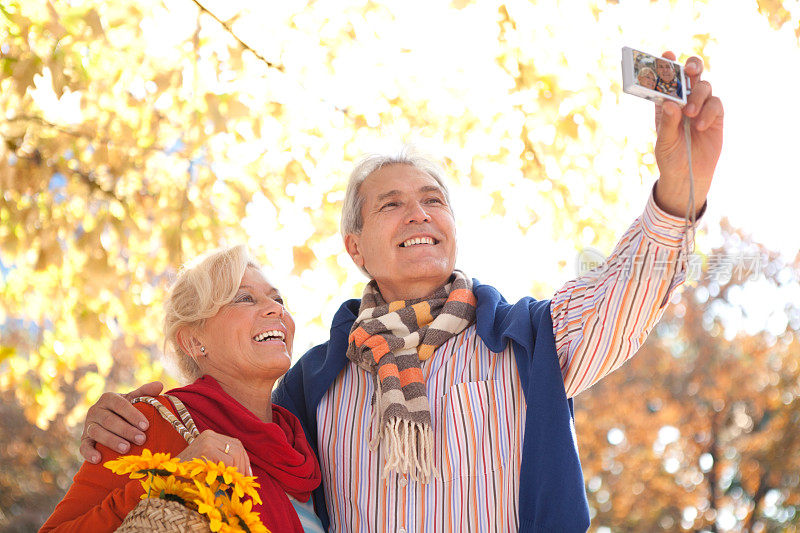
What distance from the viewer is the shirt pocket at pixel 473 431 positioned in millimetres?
2025

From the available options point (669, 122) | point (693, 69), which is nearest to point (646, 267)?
point (669, 122)

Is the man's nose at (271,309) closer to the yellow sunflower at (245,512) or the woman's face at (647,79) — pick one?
the yellow sunflower at (245,512)

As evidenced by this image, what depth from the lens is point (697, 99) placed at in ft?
5.25

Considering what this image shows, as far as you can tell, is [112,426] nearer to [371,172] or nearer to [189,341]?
[189,341]

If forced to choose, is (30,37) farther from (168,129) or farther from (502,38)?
(502,38)

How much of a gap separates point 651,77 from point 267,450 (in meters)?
1.28

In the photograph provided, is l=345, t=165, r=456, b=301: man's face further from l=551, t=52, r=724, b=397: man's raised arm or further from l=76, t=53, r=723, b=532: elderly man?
l=551, t=52, r=724, b=397: man's raised arm

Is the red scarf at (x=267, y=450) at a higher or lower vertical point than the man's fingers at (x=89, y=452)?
lower

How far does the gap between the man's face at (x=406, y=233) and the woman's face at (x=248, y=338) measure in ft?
1.06

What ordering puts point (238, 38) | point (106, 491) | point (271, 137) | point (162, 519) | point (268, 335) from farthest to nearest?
point (271, 137) < point (238, 38) < point (268, 335) < point (106, 491) < point (162, 519)

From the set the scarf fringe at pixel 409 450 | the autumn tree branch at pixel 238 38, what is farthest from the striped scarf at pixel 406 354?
the autumn tree branch at pixel 238 38

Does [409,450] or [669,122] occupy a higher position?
[669,122]

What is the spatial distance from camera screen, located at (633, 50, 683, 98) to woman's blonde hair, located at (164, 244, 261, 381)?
1.25 metres

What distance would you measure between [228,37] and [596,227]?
207cm
